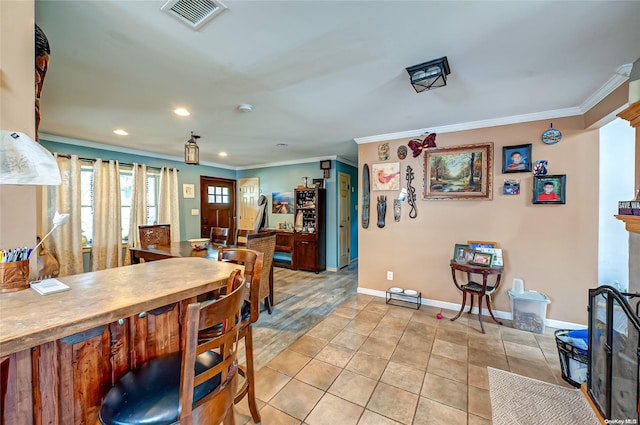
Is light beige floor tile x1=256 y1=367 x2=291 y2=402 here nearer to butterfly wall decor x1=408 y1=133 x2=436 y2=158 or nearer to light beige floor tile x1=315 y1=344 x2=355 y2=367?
light beige floor tile x1=315 y1=344 x2=355 y2=367

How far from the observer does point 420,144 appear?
3473 mm

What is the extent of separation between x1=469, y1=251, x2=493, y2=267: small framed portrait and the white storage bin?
445mm

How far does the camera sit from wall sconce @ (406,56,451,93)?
72.3 inches

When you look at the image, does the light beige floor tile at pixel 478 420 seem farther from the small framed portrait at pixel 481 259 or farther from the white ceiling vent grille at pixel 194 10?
the white ceiling vent grille at pixel 194 10

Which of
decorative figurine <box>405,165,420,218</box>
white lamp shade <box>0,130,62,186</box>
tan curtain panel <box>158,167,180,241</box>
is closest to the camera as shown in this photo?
white lamp shade <box>0,130,62,186</box>

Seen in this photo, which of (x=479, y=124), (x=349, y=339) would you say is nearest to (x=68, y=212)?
(x=349, y=339)

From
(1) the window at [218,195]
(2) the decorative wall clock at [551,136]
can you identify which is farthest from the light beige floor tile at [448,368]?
(1) the window at [218,195]

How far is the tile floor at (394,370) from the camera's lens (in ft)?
5.58

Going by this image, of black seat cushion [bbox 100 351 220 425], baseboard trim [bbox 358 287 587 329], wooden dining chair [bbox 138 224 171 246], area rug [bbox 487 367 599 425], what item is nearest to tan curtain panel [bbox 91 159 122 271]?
wooden dining chair [bbox 138 224 171 246]

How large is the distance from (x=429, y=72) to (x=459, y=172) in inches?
70.4

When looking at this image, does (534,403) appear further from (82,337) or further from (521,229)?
(82,337)

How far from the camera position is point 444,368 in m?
2.17

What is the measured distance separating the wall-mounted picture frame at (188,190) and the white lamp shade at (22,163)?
490 cm

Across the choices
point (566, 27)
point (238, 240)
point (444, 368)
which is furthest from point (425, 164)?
point (238, 240)
